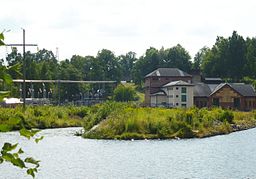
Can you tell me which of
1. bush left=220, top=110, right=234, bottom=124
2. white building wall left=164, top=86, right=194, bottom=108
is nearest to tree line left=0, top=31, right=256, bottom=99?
white building wall left=164, top=86, right=194, bottom=108

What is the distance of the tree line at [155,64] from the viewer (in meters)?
116

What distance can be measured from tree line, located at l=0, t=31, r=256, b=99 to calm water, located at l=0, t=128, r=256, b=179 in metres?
57.8

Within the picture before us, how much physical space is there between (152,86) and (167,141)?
199 feet

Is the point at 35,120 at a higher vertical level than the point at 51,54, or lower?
lower

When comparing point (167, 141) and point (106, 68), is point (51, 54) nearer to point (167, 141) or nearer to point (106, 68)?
point (106, 68)

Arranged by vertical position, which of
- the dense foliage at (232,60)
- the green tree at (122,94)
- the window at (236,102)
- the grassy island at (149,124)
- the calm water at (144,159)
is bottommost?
the calm water at (144,159)

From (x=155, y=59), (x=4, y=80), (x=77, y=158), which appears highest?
(x=155, y=59)

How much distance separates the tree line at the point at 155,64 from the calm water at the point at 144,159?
190 feet

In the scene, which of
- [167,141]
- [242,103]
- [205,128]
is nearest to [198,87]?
[242,103]

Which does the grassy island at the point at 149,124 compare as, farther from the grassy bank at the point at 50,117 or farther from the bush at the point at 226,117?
the grassy bank at the point at 50,117

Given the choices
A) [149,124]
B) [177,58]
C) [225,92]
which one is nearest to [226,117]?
[149,124]

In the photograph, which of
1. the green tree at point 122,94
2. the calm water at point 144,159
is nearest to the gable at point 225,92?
the green tree at point 122,94

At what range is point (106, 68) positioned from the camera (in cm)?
14700

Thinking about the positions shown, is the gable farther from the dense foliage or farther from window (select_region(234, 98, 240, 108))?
the dense foliage
